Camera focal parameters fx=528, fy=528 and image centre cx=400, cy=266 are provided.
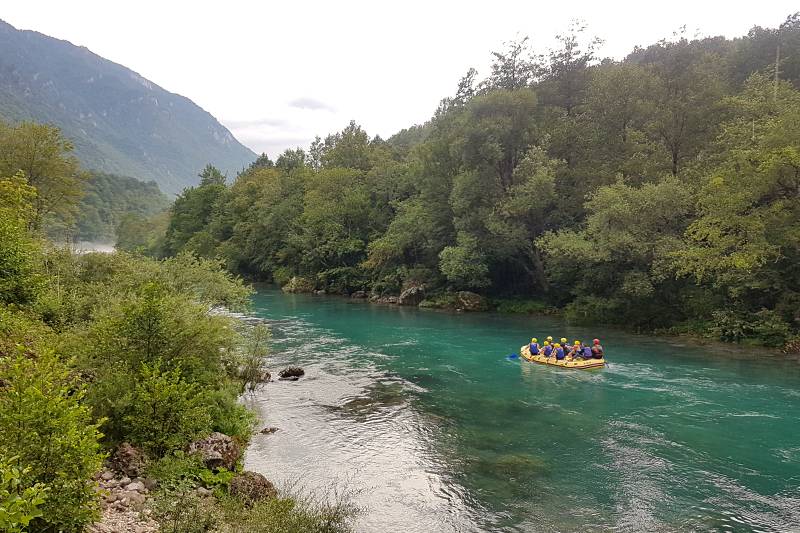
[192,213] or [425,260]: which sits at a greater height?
[192,213]

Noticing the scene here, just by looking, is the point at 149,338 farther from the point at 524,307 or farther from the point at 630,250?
the point at 524,307

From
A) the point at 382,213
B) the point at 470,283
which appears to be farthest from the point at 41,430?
the point at 382,213

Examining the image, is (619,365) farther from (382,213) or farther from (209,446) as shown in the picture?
(382,213)

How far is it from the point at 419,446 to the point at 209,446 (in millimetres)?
5864

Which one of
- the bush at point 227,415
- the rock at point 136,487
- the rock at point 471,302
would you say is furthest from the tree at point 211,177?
the rock at point 136,487

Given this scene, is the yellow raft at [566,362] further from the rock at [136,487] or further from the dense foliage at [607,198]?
the rock at [136,487]

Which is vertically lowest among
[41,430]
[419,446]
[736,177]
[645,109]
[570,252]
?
[419,446]

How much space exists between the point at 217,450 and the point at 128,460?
1965mm

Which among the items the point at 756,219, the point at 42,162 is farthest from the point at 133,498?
the point at 42,162

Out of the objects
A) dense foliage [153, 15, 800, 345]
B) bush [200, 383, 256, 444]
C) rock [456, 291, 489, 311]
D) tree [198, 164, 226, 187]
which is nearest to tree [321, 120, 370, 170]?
dense foliage [153, 15, 800, 345]

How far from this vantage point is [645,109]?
37594 millimetres

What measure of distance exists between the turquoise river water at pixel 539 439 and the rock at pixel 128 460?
3.24 m

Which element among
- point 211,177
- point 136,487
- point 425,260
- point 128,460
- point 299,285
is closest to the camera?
point 136,487

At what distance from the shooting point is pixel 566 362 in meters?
24.7
